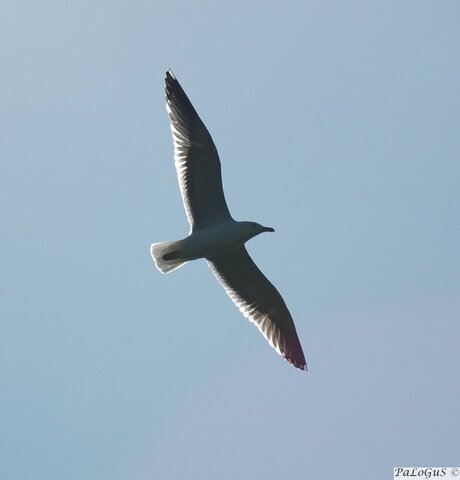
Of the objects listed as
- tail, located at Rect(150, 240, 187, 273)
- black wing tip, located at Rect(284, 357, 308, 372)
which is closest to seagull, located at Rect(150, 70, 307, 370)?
tail, located at Rect(150, 240, 187, 273)

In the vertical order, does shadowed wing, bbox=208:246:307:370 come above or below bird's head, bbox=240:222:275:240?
below

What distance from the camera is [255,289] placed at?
1369 cm

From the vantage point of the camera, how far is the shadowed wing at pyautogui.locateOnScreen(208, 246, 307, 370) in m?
13.4

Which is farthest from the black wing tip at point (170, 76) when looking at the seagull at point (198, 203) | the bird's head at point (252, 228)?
the bird's head at point (252, 228)

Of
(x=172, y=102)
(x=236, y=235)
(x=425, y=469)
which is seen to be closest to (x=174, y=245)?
(x=236, y=235)

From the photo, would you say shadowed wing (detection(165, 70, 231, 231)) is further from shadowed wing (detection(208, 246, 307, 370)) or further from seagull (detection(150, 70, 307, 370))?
shadowed wing (detection(208, 246, 307, 370))

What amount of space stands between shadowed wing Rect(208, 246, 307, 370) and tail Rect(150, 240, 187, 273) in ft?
2.38

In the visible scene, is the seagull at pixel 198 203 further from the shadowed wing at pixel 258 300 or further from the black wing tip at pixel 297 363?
the black wing tip at pixel 297 363

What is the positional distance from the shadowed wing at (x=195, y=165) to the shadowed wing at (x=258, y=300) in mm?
683

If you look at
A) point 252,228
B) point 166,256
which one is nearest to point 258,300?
point 252,228

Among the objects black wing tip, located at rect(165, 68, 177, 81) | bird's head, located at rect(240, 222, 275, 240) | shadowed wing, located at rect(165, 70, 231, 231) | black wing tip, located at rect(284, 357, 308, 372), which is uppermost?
black wing tip, located at rect(165, 68, 177, 81)

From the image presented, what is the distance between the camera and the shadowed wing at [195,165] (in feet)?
41.8

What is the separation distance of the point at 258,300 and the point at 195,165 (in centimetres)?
224

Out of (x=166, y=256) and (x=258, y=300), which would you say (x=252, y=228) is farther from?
(x=258, y=300)
